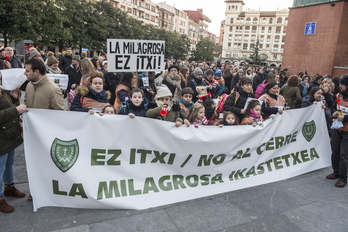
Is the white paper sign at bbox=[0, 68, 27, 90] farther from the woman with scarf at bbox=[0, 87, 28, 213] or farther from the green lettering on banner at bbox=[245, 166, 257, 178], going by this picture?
the green lettering on banner at bbox=[245, 166, 257, 178]

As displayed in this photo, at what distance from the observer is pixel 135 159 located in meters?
3.40

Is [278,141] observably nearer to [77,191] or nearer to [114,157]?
[114,157]

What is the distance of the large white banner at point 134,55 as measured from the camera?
4.66 meters

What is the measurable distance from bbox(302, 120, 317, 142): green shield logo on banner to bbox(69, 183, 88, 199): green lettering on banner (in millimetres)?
3806

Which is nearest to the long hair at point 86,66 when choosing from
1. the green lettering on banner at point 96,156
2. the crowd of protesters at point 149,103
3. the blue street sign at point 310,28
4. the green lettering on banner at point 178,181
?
the crowd of protesters at point 149,103

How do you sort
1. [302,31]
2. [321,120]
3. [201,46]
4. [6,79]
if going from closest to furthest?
[6,79], [321,120], [302,31], [201,46]

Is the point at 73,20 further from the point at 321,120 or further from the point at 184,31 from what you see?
the point at 184,31

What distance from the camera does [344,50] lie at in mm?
18531

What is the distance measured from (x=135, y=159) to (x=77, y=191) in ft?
2.53

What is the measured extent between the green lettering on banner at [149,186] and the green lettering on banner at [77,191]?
29.0 inches

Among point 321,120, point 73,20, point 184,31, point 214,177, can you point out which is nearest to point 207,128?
point 214,177

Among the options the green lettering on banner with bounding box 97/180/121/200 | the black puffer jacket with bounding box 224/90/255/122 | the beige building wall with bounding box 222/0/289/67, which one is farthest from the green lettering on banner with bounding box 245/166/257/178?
the beige building wall with bounding box 222/0/289/67

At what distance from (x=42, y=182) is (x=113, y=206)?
0.87 meters

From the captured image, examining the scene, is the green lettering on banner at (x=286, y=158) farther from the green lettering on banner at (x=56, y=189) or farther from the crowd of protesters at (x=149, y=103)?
the green lettering on banner at (x=56, y=189)
